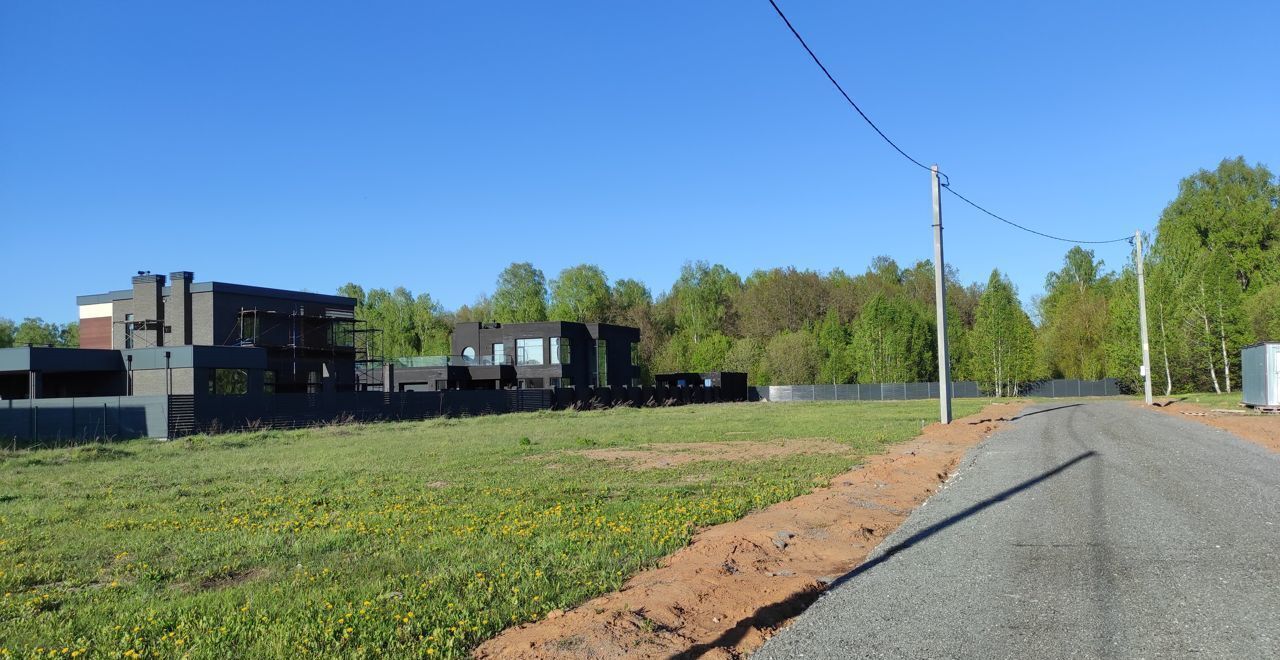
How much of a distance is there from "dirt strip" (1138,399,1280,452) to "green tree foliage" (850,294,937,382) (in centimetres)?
5518

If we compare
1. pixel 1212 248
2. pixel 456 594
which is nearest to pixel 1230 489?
pixel 456 594

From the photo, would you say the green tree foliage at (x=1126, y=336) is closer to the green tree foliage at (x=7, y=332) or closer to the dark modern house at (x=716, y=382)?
the dark modern house at (x=716, y=382)

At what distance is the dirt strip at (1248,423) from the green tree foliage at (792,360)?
57.4 metres

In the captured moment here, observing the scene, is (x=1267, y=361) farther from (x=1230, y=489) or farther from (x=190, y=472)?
(x=190, y=472)

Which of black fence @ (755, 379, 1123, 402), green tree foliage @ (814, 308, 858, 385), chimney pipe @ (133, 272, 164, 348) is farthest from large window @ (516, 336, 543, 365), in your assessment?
green tree foliage @ (814, 308, 858, 385)

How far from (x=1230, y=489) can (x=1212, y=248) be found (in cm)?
7567

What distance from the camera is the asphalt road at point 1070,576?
5961mm

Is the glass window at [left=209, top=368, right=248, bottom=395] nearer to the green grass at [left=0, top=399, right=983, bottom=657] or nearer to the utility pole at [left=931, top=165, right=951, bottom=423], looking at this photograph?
the green grass at [left=0, top=399, right=983, bottom=657]

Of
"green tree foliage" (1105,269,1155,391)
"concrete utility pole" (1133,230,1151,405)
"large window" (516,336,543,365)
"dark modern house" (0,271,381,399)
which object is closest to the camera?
"concrete utility pole" (1133,230,1151,405)

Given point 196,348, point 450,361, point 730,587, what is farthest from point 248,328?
point 730,587

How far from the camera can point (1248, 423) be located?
1112 inches

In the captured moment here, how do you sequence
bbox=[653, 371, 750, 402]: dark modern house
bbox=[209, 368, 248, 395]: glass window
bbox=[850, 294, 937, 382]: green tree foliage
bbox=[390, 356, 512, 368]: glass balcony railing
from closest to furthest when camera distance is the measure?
bbox=[209, 368, 248, 395]: glass window < bbox=[390, 356, 512, 368]: glass balcony railing < bbox=[653, 371, 750, 402]: dark modern house < bbox=[850, 294, 937, 382]: green tree foliage

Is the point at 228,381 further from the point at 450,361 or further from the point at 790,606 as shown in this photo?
the point at 790,606

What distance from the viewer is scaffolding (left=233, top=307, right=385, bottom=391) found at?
58688 mm
